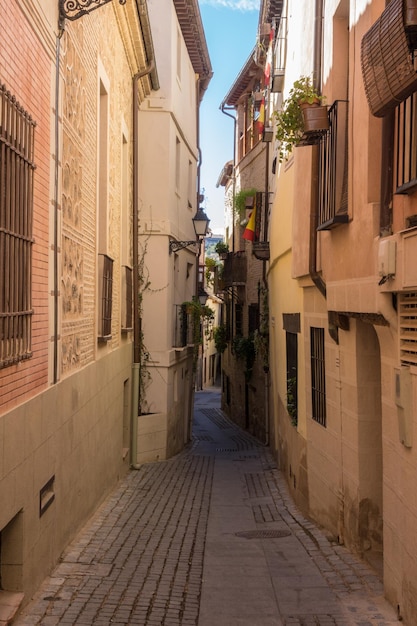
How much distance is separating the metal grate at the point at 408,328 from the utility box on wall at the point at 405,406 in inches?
4.2

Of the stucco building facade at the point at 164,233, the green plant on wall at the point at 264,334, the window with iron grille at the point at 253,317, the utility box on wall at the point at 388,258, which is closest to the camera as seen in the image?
the utility box on wall at the point at 388,258

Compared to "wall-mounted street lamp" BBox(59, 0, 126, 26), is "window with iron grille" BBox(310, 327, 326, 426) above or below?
below

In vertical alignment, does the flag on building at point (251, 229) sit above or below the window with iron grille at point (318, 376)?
above

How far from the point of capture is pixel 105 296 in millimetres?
11297

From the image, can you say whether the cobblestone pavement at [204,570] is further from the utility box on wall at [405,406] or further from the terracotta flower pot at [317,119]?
the terracotta flower pot at [317,119]

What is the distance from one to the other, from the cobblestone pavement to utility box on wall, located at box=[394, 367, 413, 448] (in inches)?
59.6

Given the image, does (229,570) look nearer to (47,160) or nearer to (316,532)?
(316,532)

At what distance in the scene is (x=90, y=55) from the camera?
9695mm

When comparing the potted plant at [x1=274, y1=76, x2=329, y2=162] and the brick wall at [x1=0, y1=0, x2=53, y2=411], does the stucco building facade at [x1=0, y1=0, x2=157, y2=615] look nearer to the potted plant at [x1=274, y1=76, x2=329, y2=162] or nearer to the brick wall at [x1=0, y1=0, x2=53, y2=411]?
the brick wall at [x1=0, y1=0, x2=53, y2=411]

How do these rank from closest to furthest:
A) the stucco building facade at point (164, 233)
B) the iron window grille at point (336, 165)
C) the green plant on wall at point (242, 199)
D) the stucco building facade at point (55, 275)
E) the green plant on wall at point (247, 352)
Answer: the stucco building facade at point (55, 275) < the iron window grille at point (336, 165) < the stucco building facade at point (164, 233) < the green plant on wall at point (242, 199) < the green plant on wall at point (247, 352)

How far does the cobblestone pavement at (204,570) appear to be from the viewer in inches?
261

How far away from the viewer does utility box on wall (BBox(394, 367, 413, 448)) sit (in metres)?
6.11

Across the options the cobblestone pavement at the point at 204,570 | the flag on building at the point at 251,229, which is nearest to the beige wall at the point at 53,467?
the cobblestone pavement at the point at 204,570

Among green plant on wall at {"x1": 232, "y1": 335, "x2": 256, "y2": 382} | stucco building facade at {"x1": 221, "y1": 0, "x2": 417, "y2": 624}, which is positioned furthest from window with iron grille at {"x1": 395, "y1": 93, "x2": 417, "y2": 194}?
green plant on wall at {"x1": 232, "y1": 335, "x2": 256, "y2": 382}
